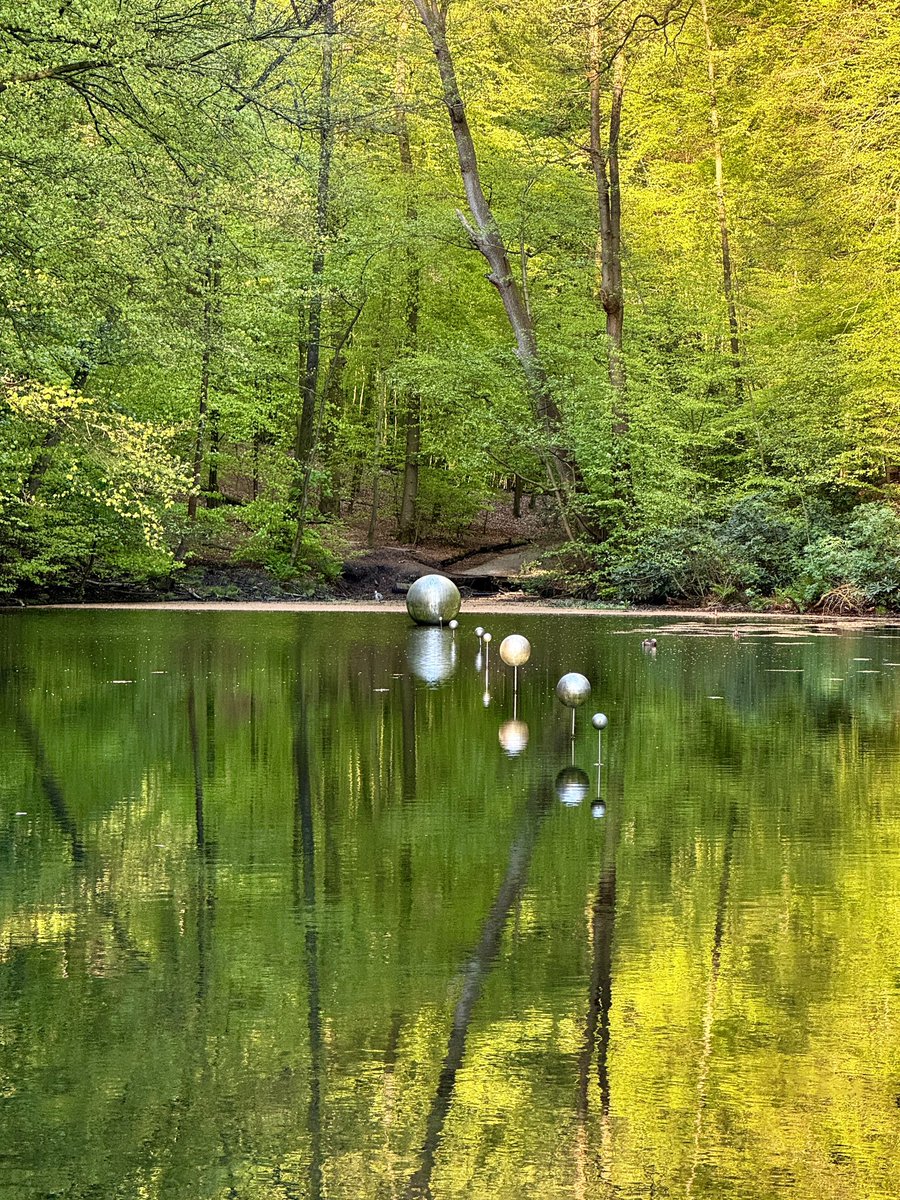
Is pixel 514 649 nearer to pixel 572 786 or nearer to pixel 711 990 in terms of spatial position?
pixel 572 786

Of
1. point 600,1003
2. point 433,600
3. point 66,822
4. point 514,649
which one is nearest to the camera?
point 600,1003

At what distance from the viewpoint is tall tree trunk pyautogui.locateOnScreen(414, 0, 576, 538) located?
2917cm

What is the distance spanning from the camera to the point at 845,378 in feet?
91.8

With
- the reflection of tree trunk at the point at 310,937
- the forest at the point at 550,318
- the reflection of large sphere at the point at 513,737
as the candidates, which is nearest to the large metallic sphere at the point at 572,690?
the reflection of large sphere at the point at 513,737

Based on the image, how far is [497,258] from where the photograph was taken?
98.9ft

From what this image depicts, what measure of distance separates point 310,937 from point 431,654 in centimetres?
1164

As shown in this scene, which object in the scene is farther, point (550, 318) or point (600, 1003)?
point (550, 318)

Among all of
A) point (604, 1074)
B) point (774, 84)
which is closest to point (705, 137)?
point (774, 84)

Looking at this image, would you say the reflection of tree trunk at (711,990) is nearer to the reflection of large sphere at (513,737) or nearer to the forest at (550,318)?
the reflection of large sphere at (513,737)

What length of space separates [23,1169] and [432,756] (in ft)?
19.6

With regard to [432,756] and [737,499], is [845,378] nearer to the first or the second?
[737,499]

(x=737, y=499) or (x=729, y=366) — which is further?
(x=729, y=366)

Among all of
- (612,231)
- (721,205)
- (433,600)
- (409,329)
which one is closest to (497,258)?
(612,231)

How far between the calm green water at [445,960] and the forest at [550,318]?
10630 millimetres
